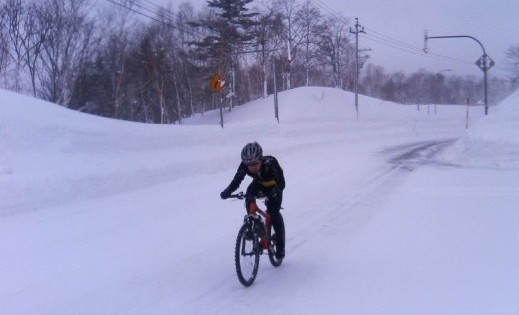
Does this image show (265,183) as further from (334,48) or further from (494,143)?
(334,48)

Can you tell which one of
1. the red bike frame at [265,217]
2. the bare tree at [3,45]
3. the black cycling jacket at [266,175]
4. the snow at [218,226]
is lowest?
the snow at [218,226]

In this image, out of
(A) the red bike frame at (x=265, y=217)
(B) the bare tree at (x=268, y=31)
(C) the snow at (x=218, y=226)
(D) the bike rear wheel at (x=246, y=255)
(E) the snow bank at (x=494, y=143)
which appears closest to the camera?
(C) the snow at (x=218, y=226)

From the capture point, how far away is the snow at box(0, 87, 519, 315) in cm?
592

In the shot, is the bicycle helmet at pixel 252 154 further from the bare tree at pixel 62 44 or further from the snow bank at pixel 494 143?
the bare tree at pixel 62 44

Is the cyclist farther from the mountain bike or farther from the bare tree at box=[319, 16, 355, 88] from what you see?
the bare tree at box=[319, 16, 355, 88]

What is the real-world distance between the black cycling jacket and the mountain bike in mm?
216

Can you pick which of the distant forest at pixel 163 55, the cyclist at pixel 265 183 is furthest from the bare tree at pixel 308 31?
the cyclist at pixel 265 183

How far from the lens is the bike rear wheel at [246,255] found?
6.15 metres

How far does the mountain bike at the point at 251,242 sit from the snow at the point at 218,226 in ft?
0.66

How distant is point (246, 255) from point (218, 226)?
3.25 meters

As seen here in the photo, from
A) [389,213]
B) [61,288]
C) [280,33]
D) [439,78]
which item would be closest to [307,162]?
[389,213]

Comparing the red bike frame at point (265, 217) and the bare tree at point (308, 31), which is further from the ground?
the bare tree at point (308, 31)

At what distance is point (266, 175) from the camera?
21.9 ft

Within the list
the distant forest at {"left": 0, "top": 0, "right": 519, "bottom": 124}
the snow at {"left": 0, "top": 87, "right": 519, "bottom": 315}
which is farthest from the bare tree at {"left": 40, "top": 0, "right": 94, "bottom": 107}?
the snow at {"left": 0, "top": 87, "right": 519, "bottom": 315}
